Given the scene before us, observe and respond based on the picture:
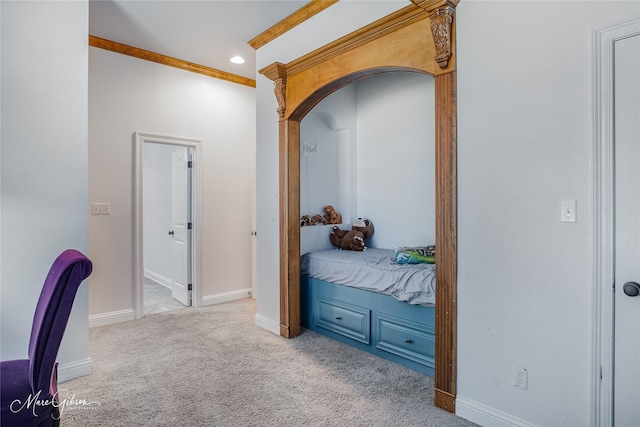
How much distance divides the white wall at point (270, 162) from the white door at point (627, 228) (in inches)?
82.0

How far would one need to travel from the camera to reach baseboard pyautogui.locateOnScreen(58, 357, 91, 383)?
8.13 ft

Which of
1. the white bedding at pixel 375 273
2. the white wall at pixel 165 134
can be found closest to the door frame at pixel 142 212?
the white wall at pixel 165 134

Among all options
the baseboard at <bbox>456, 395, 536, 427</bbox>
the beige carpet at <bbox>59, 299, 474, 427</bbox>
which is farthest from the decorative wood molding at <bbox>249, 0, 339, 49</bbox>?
the baseboard at <bbox>456, 395, 536, 427</bbox>

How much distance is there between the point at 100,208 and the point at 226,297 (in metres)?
1.77

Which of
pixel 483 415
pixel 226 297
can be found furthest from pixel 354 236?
pixel 483 415

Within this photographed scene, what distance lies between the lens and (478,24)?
1.96 metres

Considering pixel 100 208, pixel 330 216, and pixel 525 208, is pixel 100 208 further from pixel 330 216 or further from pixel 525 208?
pixel 525 208

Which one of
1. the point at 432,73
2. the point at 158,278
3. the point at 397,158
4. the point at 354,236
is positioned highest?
the point at 432,73

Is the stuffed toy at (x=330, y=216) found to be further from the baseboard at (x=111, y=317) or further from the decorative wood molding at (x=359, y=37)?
the baseboard at (x=111, y=317)

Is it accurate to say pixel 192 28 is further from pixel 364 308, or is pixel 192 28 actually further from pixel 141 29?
pixel 364 308

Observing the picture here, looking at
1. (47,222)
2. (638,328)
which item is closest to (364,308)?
(638,328)

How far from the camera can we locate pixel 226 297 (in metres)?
4.53

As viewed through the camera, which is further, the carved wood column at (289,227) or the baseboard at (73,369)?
the carved wood column at (289,227)

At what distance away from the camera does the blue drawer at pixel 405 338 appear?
2574 millimetres
